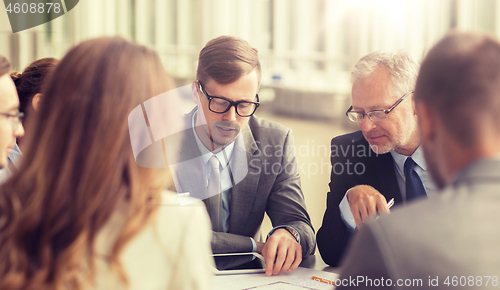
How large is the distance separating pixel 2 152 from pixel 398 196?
177 cm

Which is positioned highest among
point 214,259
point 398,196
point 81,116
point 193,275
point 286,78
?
point 81,116

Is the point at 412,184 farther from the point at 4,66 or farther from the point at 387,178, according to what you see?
the point at 4,66

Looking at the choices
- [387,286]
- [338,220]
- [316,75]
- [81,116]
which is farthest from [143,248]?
[316,75]

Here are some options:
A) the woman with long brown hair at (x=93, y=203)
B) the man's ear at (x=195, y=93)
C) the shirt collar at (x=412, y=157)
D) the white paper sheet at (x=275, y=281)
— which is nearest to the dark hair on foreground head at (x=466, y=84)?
the woman with long brown hair at (x=93, y=203)

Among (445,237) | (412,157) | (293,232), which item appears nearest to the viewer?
(445,237)

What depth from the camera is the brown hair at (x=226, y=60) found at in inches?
84.4

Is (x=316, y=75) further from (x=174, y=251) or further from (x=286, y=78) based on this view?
(x=174, y=251)

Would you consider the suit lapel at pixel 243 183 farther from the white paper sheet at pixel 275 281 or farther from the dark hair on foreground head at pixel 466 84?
the dark hair on foreground head at pixel 466 84

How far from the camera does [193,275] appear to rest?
871 mm

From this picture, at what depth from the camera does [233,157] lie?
2350mm

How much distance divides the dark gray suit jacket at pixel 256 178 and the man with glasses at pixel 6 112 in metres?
0.71

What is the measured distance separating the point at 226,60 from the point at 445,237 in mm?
1600

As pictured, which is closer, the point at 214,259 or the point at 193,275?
the point at 193,275

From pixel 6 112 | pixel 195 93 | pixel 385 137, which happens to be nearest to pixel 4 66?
pixel 6 112
